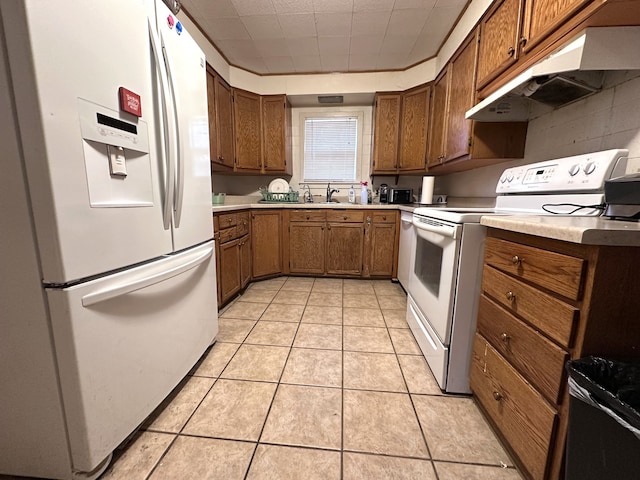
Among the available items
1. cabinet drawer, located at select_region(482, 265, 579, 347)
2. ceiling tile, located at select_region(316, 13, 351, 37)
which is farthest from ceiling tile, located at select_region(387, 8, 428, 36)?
cabinet drawer, located at select_region(482, 265, 579, 347)

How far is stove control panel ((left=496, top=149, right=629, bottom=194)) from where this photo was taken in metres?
1.01

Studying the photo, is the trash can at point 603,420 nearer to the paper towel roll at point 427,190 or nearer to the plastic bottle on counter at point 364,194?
the paper towel roll at point 427,190

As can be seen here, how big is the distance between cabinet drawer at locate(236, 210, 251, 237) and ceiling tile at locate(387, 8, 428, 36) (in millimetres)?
2092

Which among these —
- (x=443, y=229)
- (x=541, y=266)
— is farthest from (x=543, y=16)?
(x=541, y=266)

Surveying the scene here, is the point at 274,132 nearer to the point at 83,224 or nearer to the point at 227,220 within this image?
the point at 227,220

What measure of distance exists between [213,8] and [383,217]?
235 cm

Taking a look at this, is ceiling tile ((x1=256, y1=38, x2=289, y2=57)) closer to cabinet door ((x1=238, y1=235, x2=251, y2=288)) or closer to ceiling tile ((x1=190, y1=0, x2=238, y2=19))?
ceiling tile ((x1=190, y1=0, x2=238, y2=19))

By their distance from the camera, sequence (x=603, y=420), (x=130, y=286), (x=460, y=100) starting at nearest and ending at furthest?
(x=603, y=420), (x=130, y=286), (x=460, y=100)

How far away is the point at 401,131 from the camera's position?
2979 millimetres

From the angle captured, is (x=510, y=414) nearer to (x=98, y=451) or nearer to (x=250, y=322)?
(x=98, y=451)

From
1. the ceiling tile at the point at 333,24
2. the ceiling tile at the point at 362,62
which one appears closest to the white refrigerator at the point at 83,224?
the ceiling tile at the point at 333,24

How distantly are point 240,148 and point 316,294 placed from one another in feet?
6.09

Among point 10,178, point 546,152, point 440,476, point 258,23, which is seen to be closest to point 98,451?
point 10,178

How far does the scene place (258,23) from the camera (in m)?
2.20
